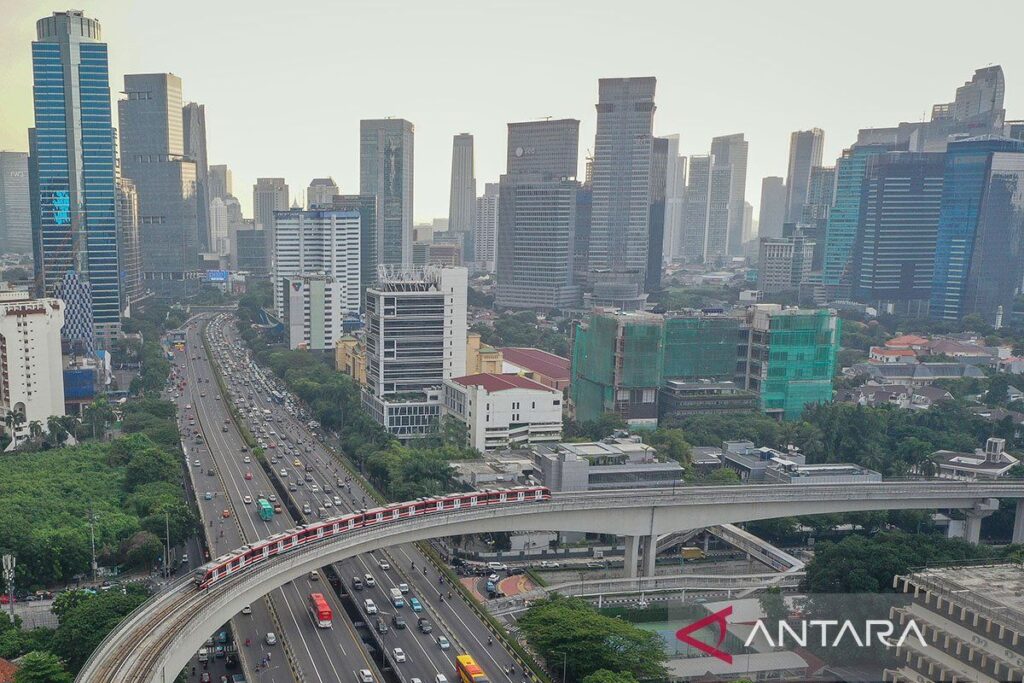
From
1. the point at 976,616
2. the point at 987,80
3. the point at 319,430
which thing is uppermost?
the point at 987,80

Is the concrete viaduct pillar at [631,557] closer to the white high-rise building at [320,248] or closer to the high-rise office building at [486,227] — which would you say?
the white high-rise building at [320,248]

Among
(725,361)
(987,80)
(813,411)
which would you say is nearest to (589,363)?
(725,361)

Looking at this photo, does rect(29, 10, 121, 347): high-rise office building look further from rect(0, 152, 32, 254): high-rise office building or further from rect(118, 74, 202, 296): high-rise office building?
rect(0, 152, 32, 254): high-rise office building

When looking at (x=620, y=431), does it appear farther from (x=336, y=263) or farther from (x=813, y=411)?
(x=336, y=263)

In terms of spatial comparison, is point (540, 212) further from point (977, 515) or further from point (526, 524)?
point (526, 524)

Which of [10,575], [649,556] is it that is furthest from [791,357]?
[10,575]

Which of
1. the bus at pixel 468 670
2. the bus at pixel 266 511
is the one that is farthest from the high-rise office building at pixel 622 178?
the bus at pixel 468 670
